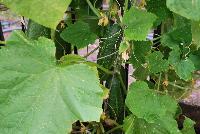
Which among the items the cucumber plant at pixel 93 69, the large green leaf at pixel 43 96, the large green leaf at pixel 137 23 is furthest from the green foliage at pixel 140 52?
the large green leaf at pixel 43 96

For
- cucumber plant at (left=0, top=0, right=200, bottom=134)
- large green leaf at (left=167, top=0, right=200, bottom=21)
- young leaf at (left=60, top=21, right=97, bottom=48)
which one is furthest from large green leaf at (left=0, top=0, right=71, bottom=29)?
young leaf at (left=60, top=21, right=97, bottom=48)

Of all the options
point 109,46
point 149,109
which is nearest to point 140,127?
point 149,109

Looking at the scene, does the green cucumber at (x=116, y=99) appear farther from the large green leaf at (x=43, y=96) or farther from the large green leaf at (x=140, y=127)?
the large green leaf at (x=43, y=96)

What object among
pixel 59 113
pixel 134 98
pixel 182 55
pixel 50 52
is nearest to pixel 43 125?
pixel 59 113

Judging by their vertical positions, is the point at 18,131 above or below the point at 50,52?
below

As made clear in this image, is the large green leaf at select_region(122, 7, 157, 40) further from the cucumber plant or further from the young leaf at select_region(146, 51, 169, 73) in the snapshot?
the young leaf at select_region(146, 51, 169, 73)

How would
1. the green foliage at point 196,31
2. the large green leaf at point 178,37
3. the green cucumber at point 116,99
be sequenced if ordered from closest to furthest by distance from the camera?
1. the green foliage at point 196,31
2. the large green leaf at point 178,37
3. the green cucumber at point 116,99

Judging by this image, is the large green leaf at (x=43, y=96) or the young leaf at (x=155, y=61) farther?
the young leaf at (x=155, y=61)

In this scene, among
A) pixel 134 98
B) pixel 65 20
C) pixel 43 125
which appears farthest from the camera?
pixel 65 20

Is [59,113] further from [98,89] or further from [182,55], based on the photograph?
[182,55]
